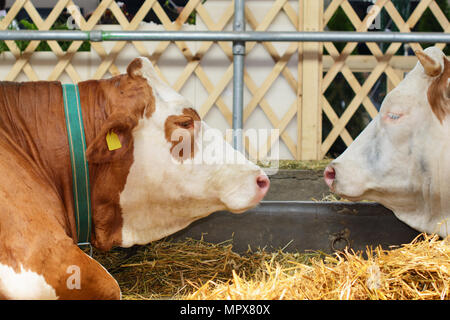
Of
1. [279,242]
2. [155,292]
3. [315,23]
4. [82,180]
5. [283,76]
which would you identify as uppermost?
[315,23]

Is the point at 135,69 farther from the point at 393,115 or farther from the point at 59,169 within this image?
the point at 393,115

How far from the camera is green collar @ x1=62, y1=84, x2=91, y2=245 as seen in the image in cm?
174

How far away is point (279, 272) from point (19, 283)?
2.16 ft

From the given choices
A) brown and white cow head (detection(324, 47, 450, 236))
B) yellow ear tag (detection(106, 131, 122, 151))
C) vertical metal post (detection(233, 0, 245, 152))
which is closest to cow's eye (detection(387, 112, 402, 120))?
brown and white cow head (detection(324, 47, 450, 236))

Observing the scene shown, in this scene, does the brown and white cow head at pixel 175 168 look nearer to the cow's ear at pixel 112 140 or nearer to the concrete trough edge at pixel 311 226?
the cow's ear at pixel 112 140

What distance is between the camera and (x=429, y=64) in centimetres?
196

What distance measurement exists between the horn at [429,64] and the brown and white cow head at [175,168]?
70cm

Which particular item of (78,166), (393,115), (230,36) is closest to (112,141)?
(78,166)

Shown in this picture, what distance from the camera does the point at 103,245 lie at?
1.82 metres

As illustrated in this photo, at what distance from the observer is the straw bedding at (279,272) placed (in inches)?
55.5

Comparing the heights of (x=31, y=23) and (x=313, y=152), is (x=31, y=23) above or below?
above

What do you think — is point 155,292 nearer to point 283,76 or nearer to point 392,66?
point 283,76
